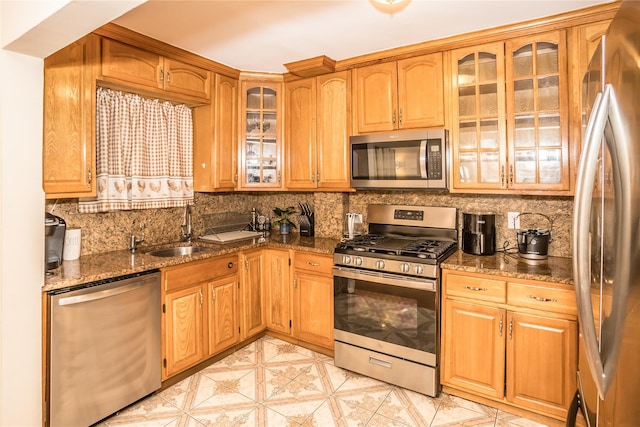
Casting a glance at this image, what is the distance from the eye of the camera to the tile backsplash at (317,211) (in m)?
2.61

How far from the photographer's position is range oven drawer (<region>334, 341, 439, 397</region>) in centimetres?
247

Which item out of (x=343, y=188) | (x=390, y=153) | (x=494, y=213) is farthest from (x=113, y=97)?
(x=494, y=213)

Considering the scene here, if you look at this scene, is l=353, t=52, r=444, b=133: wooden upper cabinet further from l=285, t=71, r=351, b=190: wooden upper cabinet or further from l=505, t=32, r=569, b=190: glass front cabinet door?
l=505, t=32, r=569, b=190: glass front cabinet door

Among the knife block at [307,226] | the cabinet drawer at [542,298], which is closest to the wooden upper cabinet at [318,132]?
the knife block at [307,226]

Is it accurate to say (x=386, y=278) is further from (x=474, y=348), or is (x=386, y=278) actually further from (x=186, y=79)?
(x=186, y=79)

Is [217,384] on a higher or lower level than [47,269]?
lower

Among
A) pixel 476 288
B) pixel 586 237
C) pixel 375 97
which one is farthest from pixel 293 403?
pixel 375 97

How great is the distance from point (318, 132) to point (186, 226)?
1.47 metres

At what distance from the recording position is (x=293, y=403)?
7.94 ft

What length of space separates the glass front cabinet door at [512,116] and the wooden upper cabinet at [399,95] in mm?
136

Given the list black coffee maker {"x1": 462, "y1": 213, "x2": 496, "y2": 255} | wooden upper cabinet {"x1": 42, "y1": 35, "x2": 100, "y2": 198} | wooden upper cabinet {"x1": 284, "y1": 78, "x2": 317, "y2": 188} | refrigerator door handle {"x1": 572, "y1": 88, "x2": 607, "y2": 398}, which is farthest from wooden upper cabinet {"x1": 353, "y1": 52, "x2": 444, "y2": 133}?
wooden upper cabinet {"x1": 42, "y1": 35, "x2": 100, "y2": 198}

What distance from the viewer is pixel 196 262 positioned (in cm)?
271

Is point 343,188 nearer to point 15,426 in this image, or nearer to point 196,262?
point 196,262

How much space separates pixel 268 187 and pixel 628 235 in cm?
293
